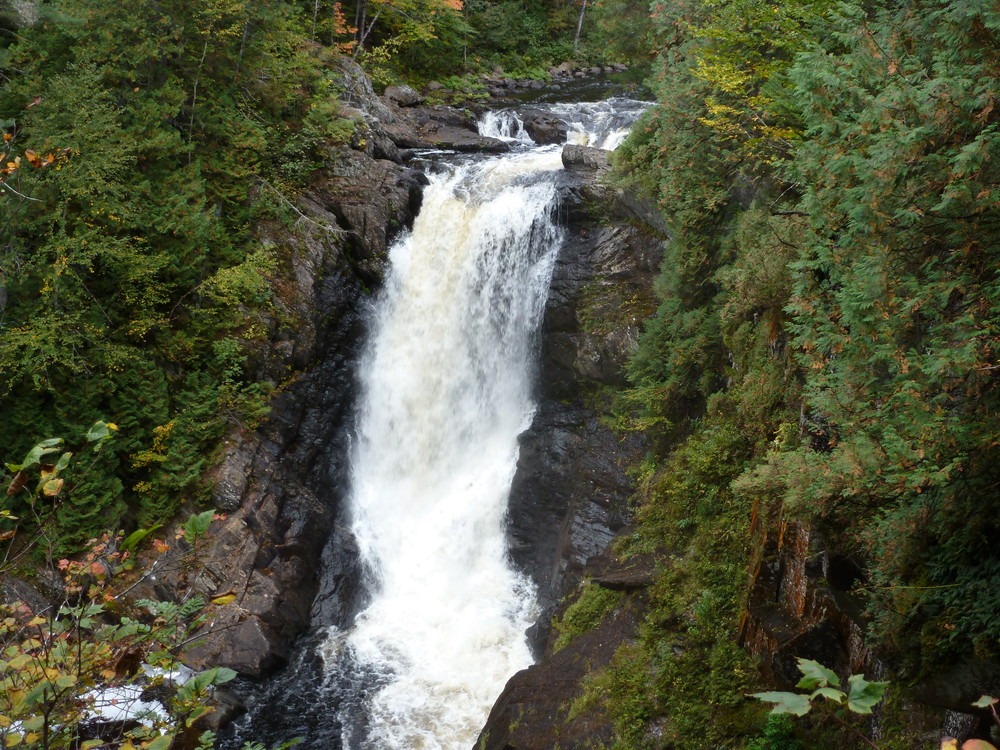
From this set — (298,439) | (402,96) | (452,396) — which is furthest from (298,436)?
(402,96)

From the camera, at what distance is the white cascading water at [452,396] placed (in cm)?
1350

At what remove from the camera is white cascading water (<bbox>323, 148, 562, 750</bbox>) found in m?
13.5

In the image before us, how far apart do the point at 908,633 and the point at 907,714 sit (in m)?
0.74

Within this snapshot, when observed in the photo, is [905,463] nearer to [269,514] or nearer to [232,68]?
[269,514]

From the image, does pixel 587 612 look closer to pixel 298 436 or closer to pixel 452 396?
pixel 452 396

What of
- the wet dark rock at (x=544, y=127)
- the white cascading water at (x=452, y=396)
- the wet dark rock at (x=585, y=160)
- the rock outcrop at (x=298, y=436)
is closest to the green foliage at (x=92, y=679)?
the rock outcrop at (x=298, y=436)

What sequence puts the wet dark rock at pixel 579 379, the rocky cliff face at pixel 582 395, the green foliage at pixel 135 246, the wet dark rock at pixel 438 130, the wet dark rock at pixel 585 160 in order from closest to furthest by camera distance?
the green foliage at pixel 135 246 → the rocky cliff face at pixel 582 395 → the wet dark rock at pixel 579 379 → the wet dark rock at pixel 585 160 → the wet dark rock at pixel 438 130

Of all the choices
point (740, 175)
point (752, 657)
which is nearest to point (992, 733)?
point (752, 657)

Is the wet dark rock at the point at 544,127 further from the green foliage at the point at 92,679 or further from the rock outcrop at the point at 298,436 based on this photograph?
the green foliage at the point at 92,679

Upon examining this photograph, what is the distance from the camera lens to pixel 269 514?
12773mm

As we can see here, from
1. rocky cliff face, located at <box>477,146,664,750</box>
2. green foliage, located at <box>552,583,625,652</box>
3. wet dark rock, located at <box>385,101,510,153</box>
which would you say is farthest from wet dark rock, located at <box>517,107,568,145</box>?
green foliage, located at <box>552,583,625,652</box>

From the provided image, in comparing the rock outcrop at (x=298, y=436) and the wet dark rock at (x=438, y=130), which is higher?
the wet dark rock at (x=438, y=130)

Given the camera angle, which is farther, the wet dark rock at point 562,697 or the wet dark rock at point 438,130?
the wet dark rock at point 438,130

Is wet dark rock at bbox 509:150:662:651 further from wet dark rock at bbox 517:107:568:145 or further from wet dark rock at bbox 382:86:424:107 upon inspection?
wet dark rock at bbox 382:86:424:107
